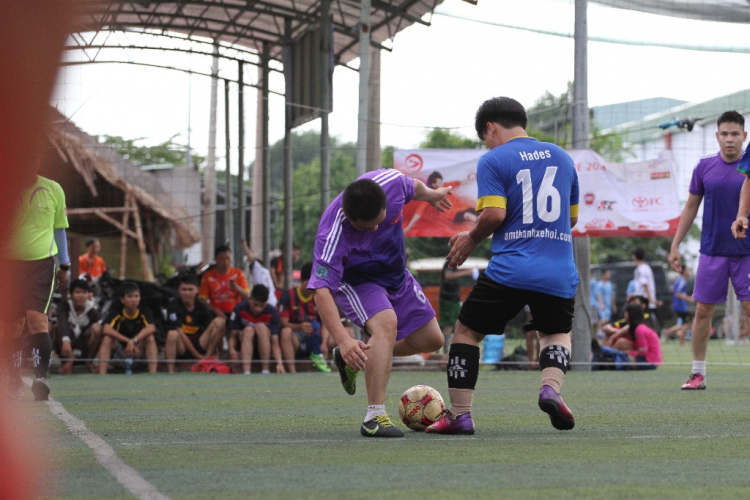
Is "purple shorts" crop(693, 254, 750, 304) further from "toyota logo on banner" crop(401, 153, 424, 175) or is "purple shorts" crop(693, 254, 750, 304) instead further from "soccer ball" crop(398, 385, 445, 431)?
"toyota logo on banner" crop(401, 153, 424, 175)

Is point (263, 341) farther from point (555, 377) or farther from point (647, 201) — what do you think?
point (555, 377)

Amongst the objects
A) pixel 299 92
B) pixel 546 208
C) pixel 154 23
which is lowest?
pixel 546 208

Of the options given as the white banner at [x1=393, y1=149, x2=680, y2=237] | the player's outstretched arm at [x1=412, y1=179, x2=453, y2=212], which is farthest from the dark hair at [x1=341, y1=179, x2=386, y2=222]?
the white banner at [x1=393, y1=149, x2=680, y2=237]

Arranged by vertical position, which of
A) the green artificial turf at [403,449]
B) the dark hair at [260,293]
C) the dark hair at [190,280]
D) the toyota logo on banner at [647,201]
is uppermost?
the toyota logo on banner at [647,201]

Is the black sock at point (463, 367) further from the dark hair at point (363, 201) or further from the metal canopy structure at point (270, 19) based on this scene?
the metal canopy structure at point (270, 19)

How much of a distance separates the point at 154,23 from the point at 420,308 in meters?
21.9

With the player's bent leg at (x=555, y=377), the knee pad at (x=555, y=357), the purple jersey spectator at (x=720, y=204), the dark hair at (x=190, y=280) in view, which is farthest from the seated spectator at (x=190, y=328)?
the knee pad at (x=555, y=357)

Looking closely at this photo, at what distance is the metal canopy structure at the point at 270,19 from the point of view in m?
21.4

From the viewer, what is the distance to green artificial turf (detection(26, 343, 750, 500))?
331 cm

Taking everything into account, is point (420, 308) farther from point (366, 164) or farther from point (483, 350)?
point (483, 350)

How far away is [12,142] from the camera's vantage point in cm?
A: 106

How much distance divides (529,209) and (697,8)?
37.2ft

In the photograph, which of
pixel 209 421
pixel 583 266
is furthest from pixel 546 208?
pixel 583 266

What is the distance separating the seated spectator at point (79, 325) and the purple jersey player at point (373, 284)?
835cm
